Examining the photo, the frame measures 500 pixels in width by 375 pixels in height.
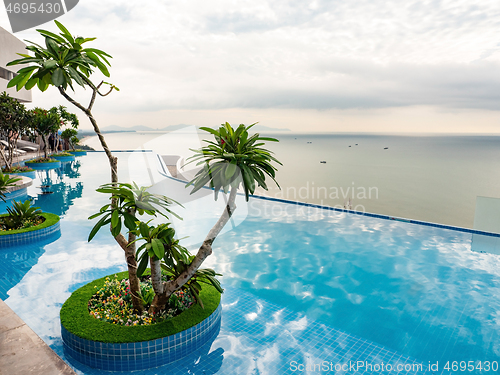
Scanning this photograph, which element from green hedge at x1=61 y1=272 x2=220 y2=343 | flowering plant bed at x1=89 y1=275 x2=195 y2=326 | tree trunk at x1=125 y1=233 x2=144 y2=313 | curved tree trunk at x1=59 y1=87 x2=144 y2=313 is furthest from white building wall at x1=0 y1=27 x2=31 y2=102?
tree trunk at x1=125 y1=233 x2=144 y2=313

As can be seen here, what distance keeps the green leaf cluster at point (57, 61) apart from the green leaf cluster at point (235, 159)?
1.26 m

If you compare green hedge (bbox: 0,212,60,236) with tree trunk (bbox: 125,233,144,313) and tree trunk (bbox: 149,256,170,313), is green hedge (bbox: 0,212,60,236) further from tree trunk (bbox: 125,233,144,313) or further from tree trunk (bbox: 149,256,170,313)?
tree trunk (bbox: 149,256,170,313)

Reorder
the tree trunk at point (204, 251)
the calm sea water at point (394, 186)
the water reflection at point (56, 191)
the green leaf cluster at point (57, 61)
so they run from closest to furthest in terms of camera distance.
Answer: the green leaf cluster at point (57, 61), the tree trunk at point (204, 251), the water reflection at point (56, 191), the calm sea water at point (394, 186)

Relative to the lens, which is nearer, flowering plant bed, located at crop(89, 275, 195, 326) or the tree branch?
the tree branch

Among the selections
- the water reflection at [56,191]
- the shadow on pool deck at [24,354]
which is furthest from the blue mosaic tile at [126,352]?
the water reflection at [56,191]

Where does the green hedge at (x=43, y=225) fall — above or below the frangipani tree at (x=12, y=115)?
below

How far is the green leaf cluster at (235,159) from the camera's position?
9.59 ft

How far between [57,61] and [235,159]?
1.79 m

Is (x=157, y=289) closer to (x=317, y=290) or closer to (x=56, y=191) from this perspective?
(x=317, y=290)

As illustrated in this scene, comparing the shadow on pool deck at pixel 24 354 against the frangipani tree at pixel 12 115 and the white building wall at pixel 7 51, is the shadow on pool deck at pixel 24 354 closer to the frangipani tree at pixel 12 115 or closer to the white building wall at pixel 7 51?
the frangipani tree at pixel 12 115

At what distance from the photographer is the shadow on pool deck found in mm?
2635

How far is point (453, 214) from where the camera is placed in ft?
97.3

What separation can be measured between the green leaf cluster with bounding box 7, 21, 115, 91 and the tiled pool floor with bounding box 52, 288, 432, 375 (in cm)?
259

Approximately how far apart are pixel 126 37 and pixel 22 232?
13.0m
